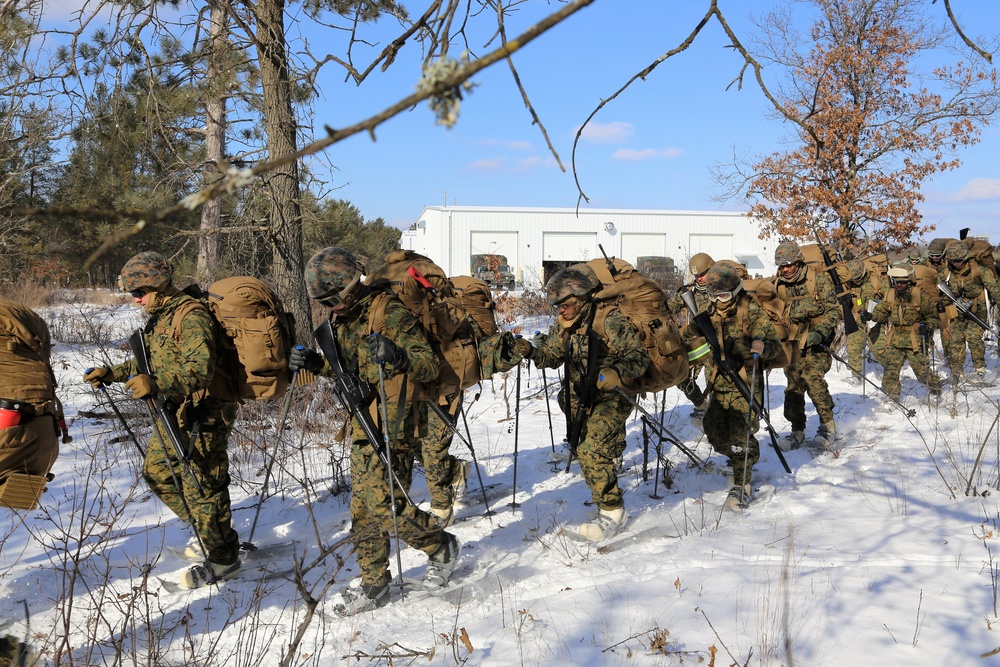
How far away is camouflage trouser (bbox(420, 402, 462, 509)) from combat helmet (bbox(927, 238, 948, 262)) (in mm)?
7876

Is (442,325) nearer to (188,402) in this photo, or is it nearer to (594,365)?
(594,365)

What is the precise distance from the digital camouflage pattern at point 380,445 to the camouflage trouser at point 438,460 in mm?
1228

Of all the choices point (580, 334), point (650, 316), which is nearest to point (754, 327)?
point (650, 316)

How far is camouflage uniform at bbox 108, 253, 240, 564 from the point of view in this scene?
Answer: 4238 mm

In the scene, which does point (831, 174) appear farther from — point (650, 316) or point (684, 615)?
point (684, 615)

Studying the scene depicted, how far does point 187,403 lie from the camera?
4504mm

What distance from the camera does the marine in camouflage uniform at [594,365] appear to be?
4973 mm

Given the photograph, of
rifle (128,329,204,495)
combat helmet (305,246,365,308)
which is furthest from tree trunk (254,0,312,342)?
combat helmet (305,246,365,308)

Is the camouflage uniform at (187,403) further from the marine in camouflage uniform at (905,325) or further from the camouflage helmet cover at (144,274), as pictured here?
the marine in camouflage uniform at (905,325)

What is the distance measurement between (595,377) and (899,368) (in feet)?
20.1

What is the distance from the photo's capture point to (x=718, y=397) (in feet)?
20.6

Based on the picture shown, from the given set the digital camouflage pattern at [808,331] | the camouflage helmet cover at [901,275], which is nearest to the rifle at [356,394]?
the digital camouflage pattern at [808,331]

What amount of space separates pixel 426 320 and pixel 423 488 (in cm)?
229

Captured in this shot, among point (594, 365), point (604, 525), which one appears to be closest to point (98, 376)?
point (594, 365)
